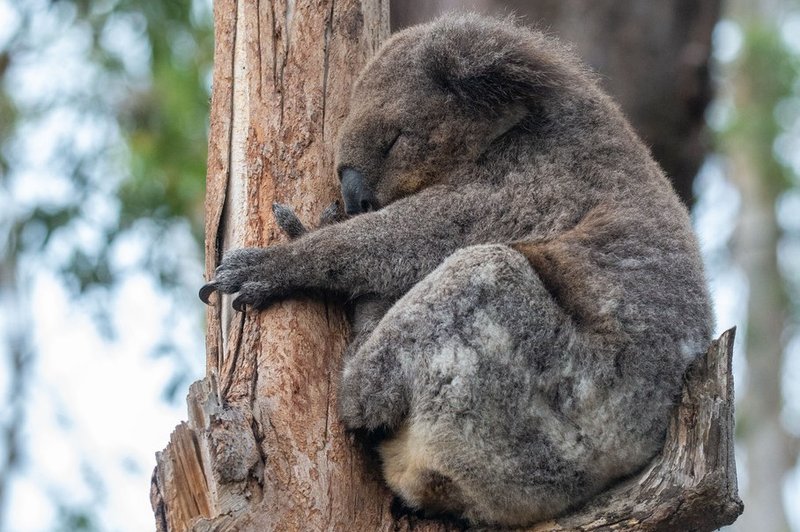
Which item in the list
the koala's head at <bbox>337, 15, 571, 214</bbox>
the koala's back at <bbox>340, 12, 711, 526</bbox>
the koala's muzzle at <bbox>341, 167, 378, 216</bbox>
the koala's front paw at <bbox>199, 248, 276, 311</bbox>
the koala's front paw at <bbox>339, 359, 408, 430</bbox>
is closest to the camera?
the koala's back at <bbox>340, 12, 711, 526</bbox>

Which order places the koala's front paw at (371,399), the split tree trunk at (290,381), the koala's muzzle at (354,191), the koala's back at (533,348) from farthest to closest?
the koala's muzzle at (354,191), the koala's front paw at (371,399), the koala's back at (533,348), the split tree trunk at (290,381)

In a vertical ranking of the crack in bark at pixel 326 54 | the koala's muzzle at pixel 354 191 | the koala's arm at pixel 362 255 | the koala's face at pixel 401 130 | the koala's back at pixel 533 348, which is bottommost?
the koala's back at pixel 533 348

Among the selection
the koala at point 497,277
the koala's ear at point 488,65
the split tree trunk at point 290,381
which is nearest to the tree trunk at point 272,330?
the split tree trunk at point 290,381

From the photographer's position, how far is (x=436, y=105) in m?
4.40

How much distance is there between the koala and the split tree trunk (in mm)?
102

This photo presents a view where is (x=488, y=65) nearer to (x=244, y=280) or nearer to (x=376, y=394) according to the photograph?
(x=244, y=280)

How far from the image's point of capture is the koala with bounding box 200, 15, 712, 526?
11.5 feet

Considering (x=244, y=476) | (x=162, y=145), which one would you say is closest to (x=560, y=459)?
(x=244, y=476)

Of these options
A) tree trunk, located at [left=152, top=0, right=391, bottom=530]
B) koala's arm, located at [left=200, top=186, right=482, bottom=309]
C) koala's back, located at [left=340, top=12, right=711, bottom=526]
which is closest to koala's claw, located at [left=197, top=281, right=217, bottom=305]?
koala's arm, located at [left=200, top=186, right=482, bottom=309]

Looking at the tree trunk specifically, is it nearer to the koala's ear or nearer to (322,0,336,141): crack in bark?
(322,0,336,141): crack in bark

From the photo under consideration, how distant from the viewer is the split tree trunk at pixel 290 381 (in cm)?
329

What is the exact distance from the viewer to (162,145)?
952 centimetres

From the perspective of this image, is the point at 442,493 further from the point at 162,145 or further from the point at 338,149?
the point at 162,145

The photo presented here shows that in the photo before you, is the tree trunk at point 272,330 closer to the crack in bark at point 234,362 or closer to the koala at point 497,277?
the crack in bark at point 234,362
